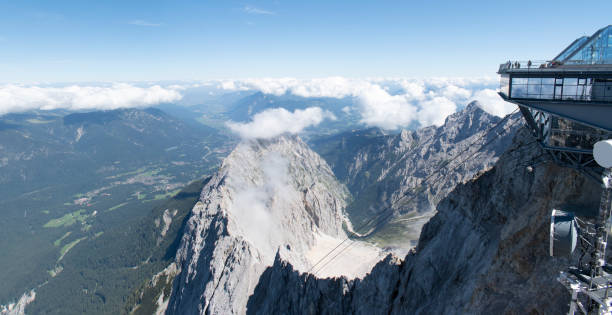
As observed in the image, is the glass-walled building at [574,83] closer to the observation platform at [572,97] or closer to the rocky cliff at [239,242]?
the observation platform at [572,97]

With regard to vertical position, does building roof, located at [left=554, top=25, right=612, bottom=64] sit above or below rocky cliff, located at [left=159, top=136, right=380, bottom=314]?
above

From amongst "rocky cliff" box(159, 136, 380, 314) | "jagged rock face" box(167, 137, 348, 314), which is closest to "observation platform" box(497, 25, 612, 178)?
"jagged rock face" box(167, 137, 348, 314)

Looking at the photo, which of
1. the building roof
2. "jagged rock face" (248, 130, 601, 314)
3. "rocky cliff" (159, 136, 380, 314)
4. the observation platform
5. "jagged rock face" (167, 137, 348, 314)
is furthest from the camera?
"rocky cliff" (159, 136, 380, 314)

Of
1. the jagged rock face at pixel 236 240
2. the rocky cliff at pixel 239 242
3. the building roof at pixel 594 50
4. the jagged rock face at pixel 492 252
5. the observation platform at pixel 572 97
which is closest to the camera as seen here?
the observation platform at pixel 572 97

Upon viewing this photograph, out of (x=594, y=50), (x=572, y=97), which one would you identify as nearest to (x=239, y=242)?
(x=572, y=97)

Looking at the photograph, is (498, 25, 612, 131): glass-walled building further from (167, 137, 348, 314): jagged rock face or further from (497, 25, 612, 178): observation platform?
(167, 137, 348, 314): jagged rock face

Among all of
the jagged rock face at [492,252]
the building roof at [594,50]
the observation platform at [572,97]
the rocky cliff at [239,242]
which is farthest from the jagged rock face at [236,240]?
the building roof at [594,50]

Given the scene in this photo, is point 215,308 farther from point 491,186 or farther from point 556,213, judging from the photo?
point 556,213

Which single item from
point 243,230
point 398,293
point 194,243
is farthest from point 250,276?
point 398,293
